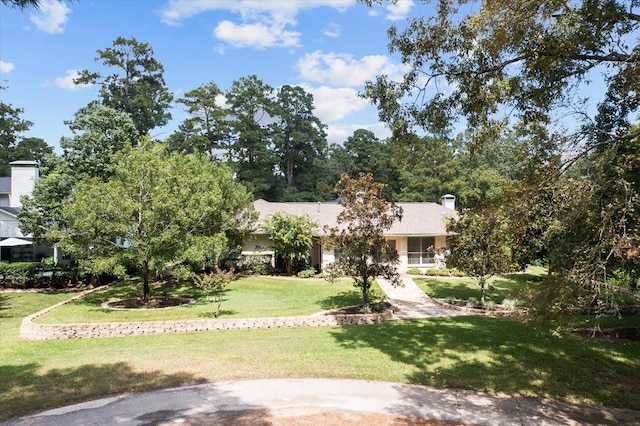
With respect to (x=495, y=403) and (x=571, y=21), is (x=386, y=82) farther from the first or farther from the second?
(x=495, y=403)

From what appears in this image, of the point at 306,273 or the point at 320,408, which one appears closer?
the point at 320,408

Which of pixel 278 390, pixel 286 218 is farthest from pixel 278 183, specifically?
pixel 278 390

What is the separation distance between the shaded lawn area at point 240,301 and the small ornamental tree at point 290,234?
1.84 metres

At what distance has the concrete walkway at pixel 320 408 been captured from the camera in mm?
7309

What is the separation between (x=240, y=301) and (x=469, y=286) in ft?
42.0

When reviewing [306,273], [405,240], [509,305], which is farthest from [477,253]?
[306,273]

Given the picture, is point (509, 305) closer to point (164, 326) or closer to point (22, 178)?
point (164, 326)

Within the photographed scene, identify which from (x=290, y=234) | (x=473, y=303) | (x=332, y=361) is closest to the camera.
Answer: (x=332, y=361)

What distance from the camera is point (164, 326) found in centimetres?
1361

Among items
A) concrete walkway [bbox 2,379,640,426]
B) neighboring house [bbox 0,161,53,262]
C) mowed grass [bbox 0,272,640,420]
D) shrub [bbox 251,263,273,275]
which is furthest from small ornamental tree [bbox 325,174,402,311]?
neighboring house [bbox 0,161,53,262]

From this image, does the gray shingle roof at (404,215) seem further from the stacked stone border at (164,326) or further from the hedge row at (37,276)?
the hedge row at (37,276)

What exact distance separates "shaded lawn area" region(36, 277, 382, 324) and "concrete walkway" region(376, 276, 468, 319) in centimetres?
112

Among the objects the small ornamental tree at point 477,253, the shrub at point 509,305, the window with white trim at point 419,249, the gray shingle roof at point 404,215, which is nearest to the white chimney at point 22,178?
the gray shingle roof at point 404,215

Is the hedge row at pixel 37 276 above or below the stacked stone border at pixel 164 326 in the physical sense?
above
